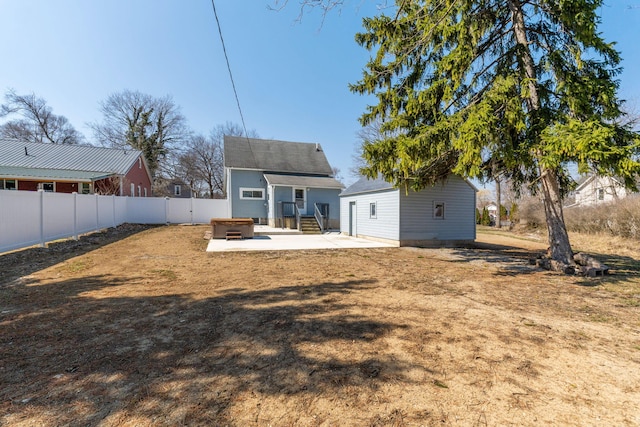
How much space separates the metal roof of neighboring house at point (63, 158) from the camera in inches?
728

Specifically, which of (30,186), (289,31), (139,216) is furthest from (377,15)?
(30,186)

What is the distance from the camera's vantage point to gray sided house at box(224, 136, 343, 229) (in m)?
18.9

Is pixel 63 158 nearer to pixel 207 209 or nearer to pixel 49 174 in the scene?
pixel 49 174

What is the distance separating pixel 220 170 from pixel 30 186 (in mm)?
22213

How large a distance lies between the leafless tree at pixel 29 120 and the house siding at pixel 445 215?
43.3 metres

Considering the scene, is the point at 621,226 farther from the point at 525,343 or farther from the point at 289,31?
the point at 289,31

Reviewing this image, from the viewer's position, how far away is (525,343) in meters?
3.13

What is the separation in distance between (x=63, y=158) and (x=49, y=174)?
9.85ft

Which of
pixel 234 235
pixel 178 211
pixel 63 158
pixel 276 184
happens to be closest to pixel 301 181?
pixel 276 184

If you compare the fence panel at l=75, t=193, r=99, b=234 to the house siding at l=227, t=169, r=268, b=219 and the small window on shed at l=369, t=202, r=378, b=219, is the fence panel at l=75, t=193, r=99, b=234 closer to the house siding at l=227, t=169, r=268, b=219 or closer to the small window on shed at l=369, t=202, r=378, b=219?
the house siding at l=227, t=169, r=268, b=219

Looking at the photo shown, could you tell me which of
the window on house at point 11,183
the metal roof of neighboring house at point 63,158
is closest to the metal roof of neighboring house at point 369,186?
the metal roof of neighboring house at point 63,158

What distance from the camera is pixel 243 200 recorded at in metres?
20.1

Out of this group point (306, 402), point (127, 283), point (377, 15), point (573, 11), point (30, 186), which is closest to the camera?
point (306, 402)

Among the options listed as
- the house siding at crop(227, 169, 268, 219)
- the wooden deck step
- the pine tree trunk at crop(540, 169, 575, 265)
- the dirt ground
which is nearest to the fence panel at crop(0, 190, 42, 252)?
the dirt ground
